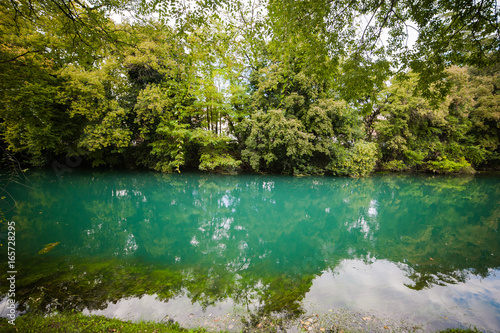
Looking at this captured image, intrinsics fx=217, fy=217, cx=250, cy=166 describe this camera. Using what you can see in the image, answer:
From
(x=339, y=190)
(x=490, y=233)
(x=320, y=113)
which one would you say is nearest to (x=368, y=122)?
(x=320, y=113)

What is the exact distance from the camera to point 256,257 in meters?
4.80

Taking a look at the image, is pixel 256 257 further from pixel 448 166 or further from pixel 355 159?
pixel 448 166

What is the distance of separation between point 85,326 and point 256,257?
3127mm

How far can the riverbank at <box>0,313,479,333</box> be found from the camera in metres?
2.24

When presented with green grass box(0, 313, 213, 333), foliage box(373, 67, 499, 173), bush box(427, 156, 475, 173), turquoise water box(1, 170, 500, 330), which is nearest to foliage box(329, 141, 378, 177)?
foliage box(373, 67, 499, 173)

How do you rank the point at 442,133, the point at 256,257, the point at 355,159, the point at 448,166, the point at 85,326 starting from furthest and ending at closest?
the point at 442,133 → the point at 448,166 → the point at 355,159 → the point at 256,257 → the point at 85,326

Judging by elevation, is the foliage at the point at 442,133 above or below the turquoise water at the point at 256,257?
above

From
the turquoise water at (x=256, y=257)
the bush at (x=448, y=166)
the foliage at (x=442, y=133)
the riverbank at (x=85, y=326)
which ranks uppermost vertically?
the foliage at (x=442, y=133)

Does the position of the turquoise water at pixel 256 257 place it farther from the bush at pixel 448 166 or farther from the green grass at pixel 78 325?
the bush at pixel 448 166

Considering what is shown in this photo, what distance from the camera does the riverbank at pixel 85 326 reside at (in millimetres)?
2240

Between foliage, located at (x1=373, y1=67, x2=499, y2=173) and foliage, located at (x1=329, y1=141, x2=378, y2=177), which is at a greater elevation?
foliage, located at (x1=373, y1=67, x2=499, y2=173)

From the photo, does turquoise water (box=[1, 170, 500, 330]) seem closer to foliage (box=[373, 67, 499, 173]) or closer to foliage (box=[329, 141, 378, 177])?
foliage (box=[329, 141, 378, 177])

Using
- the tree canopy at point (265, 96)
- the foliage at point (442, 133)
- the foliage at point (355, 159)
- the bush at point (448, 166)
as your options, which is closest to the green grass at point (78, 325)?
the tree canopy at point (265, 96)

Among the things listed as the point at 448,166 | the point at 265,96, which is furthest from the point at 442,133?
the point at 265,96
